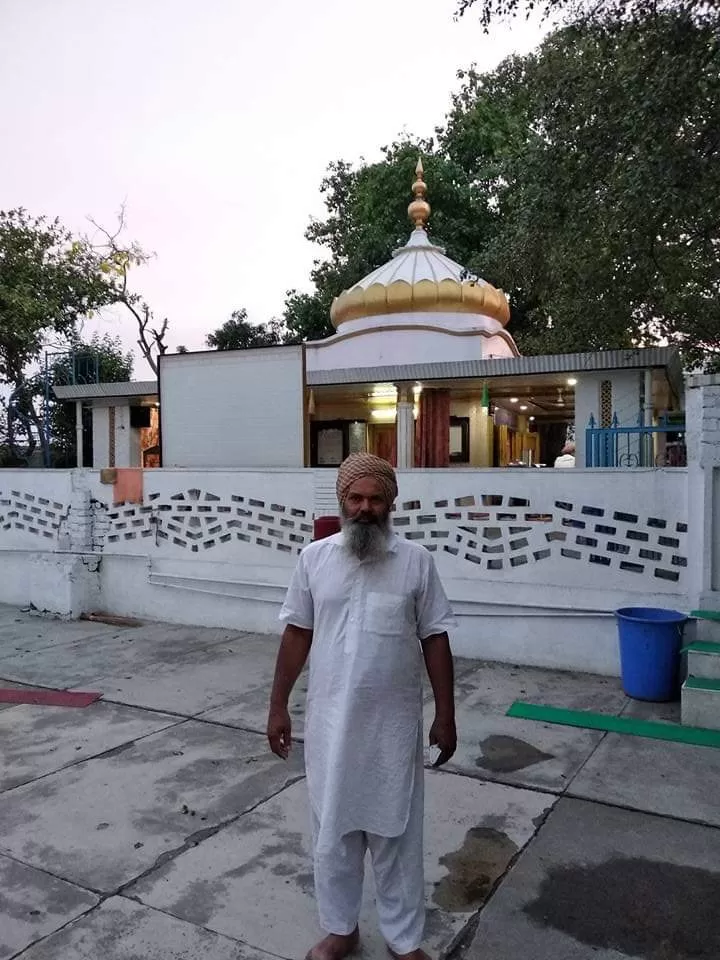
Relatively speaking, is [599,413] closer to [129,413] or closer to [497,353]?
[497,353]

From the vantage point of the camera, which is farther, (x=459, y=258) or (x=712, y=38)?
(x=459, y=258)

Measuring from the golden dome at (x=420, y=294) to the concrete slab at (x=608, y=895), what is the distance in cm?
1029

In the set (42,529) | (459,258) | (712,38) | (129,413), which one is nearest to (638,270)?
(712,38)

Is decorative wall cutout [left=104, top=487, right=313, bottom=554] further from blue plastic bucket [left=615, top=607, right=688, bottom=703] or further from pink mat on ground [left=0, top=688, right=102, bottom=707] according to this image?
blue plastic bucket [left=615, top=607, right=688, bottom=703]

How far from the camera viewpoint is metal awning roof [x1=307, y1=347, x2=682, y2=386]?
9.59 metres

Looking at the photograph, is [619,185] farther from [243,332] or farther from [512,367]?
Result: [243,332]

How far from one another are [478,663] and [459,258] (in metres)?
17.7

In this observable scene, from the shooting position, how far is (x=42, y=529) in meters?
9.60

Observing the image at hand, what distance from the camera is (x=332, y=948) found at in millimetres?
2486

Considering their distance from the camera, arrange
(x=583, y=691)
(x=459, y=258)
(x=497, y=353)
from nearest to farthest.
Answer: (x=583, y=691), (x=497, y=353), (x=459, y=258)

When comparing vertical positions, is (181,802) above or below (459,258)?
below

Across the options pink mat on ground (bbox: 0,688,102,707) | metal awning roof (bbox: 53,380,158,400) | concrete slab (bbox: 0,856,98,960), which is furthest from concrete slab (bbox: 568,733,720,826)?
metal awning roof (bbox: 53,380,158,400)

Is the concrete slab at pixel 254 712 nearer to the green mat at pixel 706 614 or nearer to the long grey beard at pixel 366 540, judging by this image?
the long grey beard at pixel 366 540

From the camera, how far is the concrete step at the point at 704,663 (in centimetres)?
511
